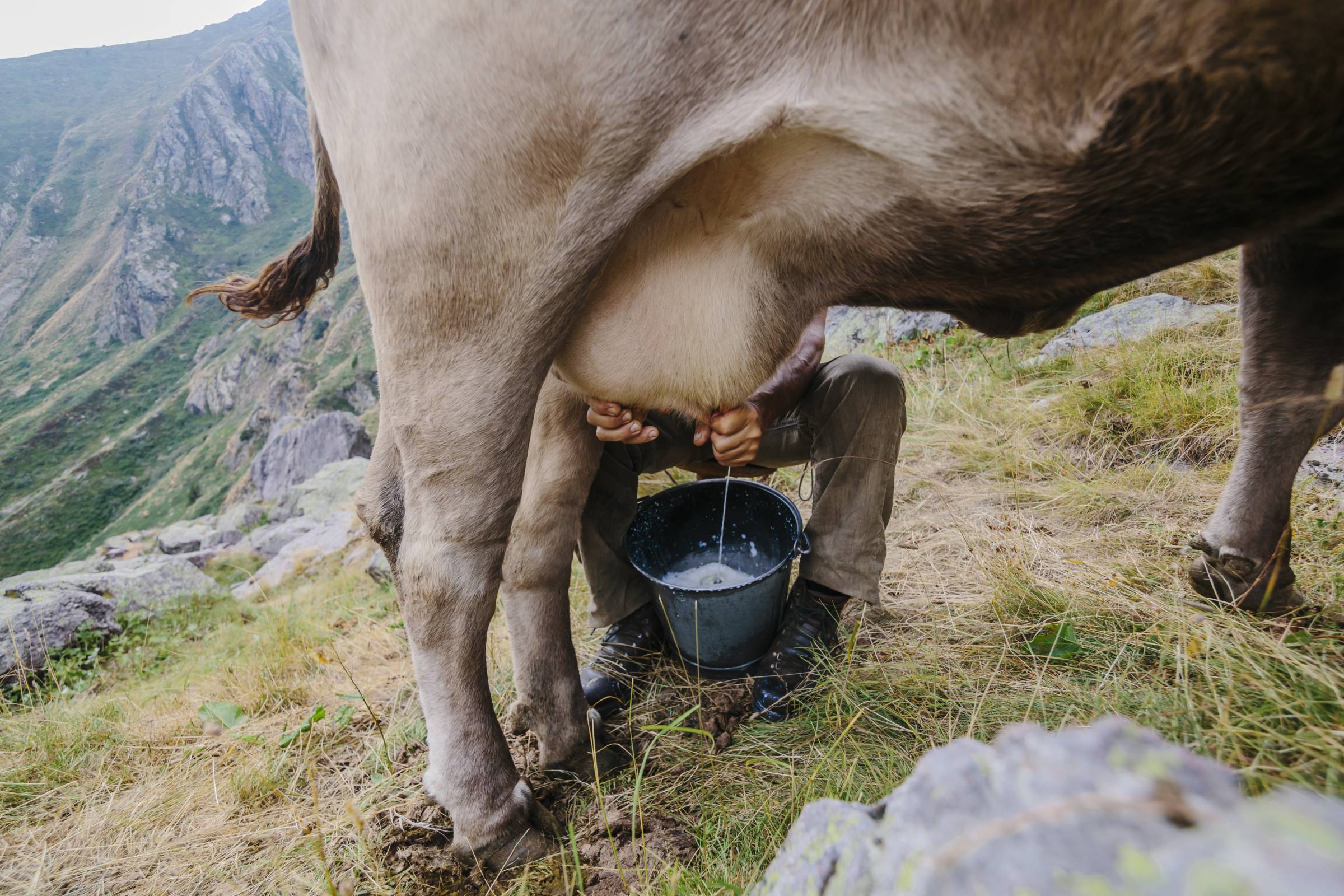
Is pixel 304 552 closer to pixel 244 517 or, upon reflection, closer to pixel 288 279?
pixel 288 279

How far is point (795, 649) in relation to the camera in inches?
90.7

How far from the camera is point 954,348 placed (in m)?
5.32

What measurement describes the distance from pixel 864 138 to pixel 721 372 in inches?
25.3

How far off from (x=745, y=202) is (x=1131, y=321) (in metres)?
4.05

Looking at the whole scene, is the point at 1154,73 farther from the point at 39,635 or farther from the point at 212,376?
the point at 212,376

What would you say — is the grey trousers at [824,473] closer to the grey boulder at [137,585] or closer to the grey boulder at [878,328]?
the grey boulder at [878,328]

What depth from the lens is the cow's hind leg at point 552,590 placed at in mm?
2111

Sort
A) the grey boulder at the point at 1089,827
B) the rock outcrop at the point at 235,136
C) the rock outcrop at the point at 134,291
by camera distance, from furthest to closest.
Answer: the rock outcrop at the point at 235,136 → the rock outcrop at the point at 134,291 → the grey boulder at the point at 1089,827

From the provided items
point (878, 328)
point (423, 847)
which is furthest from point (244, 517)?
point (423, 847)

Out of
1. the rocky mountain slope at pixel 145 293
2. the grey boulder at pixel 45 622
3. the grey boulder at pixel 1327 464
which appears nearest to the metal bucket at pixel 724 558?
the grey boulder at pixel 1327 464

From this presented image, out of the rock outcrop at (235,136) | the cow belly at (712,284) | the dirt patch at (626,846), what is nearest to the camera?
the cow belly at (712,284)

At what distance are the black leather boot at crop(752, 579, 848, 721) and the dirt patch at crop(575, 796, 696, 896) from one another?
1.68 ft

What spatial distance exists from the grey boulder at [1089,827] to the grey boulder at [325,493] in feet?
43.4

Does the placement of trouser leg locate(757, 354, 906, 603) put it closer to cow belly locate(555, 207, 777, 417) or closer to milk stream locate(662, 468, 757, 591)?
milk stream locate(662, 468, 757, 591)
